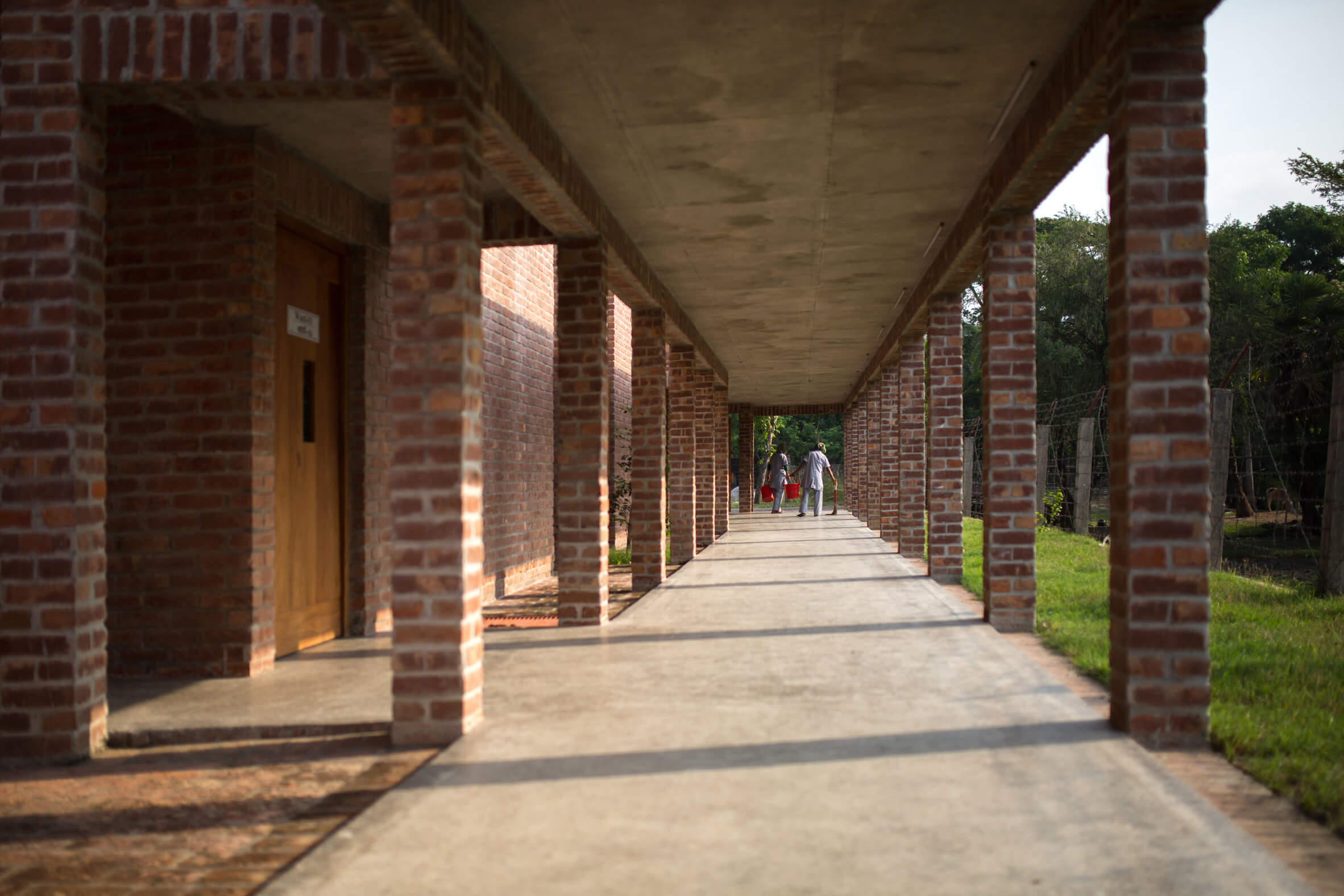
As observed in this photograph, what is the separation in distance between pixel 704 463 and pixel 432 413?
10.1 metres

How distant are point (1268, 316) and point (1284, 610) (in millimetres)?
19662

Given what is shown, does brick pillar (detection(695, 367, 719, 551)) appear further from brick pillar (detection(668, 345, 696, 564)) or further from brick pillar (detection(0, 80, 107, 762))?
brick pillar (detection(0, 80, 107, 762))

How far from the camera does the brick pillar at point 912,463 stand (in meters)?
10.9

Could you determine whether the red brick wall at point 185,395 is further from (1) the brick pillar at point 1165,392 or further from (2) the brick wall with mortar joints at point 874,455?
(2) the brick wall with mortar joints at point 874,455

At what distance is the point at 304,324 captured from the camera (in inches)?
233

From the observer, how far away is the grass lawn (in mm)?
3164

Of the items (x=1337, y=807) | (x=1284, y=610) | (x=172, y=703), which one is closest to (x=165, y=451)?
(x=172, y=703)

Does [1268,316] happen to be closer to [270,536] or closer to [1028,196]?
[1028,196]

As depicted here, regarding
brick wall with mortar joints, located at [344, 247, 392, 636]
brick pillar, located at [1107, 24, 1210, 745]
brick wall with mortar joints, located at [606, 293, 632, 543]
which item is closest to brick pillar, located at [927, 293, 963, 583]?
brick wall with mortar joints, located at [606, 293, 632, 543]

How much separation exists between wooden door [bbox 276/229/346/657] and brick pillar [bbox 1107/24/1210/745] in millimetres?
4338

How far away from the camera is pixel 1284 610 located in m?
6.21

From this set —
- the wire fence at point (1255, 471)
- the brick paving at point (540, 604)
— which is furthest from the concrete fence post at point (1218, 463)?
the brick paving at point (540, 604)

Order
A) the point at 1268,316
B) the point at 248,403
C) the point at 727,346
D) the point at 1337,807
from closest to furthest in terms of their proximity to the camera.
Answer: the point at 1337,807, the point at 248,403, the point at 727,346, the point at 1268,316

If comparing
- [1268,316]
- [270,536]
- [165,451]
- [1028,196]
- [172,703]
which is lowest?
[172,703]
